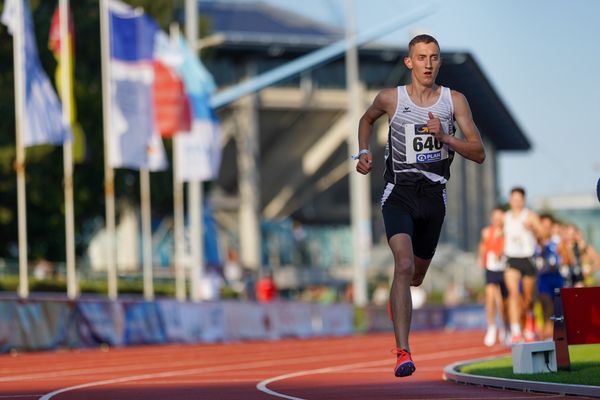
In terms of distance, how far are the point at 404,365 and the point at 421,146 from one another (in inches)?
61.4

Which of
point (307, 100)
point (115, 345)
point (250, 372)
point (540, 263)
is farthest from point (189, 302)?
point (307, 100)

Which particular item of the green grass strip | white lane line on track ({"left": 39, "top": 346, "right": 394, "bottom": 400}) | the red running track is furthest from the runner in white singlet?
the green grass strip

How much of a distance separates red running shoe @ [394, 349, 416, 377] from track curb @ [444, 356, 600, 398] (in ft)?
4.18

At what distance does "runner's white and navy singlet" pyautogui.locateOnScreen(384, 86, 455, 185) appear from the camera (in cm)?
1136

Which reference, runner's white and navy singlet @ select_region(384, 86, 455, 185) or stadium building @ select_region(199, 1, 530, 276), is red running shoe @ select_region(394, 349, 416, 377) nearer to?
runner's white and navy singlet @ select_region(384, 86, 455, 185)

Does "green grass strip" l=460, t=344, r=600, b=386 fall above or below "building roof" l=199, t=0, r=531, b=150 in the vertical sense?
below

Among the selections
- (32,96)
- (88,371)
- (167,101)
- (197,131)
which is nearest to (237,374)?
(88,371)

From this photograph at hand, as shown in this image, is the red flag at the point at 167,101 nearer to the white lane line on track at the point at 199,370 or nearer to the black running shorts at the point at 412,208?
the white lane line on track at the point at 199,370

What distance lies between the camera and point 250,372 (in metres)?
17.3

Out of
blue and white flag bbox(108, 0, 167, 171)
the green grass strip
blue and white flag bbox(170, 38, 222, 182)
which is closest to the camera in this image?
the green grass strip

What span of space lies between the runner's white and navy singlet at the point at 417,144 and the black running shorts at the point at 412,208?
0.07 m

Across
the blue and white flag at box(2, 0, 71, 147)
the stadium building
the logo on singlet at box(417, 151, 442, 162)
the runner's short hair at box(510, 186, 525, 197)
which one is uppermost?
the stadium building

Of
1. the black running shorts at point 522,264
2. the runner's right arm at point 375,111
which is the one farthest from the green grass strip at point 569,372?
the black running shorts at point 522,264

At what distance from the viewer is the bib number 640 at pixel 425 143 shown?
1134 centimetres
